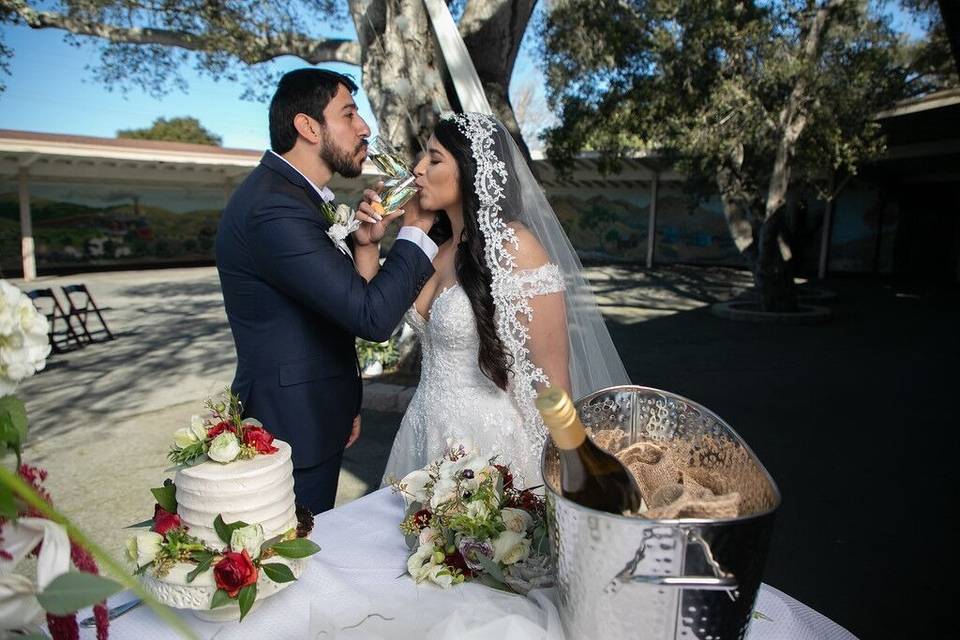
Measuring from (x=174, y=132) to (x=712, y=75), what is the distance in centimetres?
4055

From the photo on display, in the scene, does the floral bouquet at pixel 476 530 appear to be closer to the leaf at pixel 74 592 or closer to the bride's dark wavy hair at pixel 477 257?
the leaf at pixel 74 592

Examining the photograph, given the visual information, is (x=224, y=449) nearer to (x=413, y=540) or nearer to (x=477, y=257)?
(x=413, y=540)

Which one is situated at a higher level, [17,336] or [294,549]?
[17,336]

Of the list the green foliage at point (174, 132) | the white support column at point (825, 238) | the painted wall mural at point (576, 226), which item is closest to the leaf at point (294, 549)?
the painted wall mural at point (576, 226)

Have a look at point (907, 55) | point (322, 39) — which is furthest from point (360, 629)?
point (907, 55)

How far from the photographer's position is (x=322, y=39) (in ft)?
23.9

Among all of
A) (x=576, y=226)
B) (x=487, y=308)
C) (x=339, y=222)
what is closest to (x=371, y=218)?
(x=339, y=222)

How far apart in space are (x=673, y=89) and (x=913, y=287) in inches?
486

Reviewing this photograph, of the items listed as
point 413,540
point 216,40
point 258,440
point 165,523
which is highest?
point 216,40

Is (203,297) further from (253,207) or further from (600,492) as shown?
(600,492)

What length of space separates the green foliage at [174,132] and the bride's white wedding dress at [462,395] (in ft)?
147

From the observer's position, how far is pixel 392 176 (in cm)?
205

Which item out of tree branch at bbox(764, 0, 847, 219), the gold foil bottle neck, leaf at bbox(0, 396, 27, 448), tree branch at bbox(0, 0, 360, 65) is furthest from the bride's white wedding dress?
tree branch at bbox(764, 0, 847, 219)

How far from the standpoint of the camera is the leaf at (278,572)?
110 centimetres
